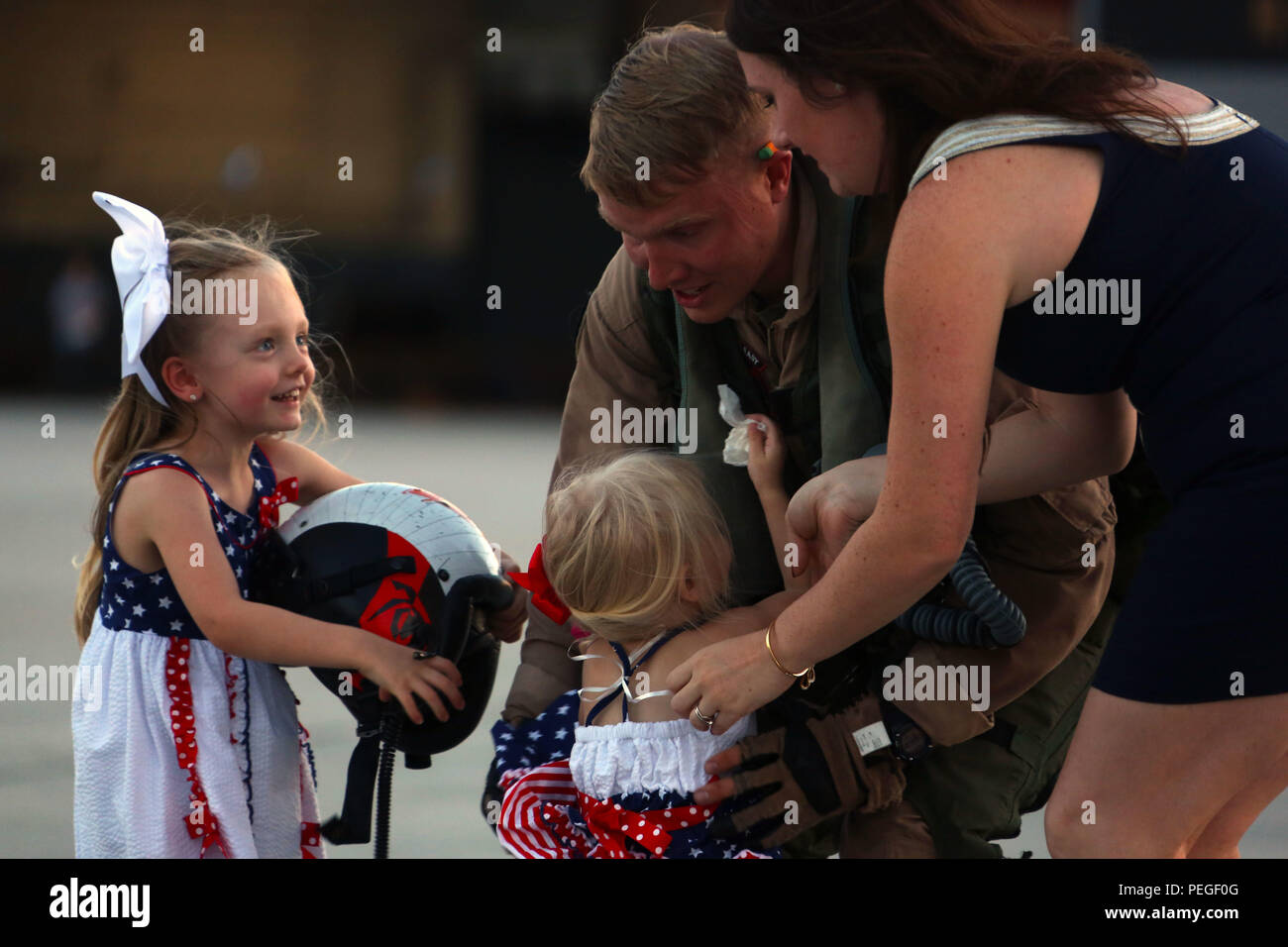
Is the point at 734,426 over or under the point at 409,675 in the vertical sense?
over

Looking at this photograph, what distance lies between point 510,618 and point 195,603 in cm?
54

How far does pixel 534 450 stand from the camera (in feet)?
45.4

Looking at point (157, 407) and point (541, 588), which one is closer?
point (541, 588)

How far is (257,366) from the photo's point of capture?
2.62 metres

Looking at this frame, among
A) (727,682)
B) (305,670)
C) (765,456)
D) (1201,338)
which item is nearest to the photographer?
(1201,338)

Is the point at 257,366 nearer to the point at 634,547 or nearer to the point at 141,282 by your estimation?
the point at 141,282

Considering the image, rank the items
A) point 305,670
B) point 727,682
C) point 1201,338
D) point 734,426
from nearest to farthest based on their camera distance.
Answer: point 1201,338, point 727,682, point 734,426, point 305,670

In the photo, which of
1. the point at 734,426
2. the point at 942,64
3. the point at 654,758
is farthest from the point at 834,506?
the point at 942,64

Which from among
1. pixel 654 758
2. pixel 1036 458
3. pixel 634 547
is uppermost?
pixel 1036 458

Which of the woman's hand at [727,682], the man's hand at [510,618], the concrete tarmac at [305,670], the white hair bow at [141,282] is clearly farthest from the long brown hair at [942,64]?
the concrete tarmac at [305,670]

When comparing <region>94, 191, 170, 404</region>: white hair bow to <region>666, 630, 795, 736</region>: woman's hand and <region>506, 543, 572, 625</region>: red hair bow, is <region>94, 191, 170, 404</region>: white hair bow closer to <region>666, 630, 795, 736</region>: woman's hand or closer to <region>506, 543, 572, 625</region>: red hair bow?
<region>506, 543, 572, 625</region>: red hair bow

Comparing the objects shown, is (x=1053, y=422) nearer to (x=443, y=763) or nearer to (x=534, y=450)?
(x=443, y=763)

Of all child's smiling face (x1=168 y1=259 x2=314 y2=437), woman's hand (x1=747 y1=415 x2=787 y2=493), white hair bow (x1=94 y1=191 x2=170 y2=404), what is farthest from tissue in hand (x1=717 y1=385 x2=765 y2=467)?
white hair bow (x1=94 y1=191 x2=170 y2=404)
